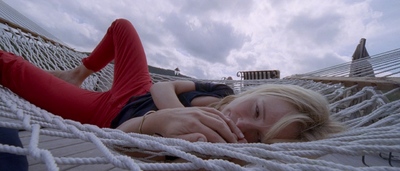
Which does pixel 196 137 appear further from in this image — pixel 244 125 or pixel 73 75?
pixel 73 75

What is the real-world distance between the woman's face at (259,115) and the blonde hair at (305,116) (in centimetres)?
1

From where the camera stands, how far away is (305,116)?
2.15 feet

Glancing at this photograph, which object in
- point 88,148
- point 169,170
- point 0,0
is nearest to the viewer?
point 169,170

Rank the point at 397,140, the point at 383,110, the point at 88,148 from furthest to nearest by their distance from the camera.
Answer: the point at 383,110 → the point at 88,148 → the point at 397,140

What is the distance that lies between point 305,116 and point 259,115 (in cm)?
12

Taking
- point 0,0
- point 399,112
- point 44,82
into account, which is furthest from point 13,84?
point 0,0

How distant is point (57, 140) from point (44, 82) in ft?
1.46

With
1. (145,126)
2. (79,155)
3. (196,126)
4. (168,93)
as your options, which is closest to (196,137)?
(196,126)

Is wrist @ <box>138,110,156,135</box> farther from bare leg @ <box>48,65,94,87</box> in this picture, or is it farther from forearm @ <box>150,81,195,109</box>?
bare leg @ <box>48,65,94,87</box>

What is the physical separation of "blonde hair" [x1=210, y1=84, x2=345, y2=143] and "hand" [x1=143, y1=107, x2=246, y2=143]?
15 cm

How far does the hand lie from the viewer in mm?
468

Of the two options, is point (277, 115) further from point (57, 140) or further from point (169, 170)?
point (57, 140)

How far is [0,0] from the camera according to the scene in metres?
2.99

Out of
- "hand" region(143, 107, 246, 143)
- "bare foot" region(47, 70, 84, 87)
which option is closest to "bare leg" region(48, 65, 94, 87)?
"bare foot" region(47, 70, 84, 87)
